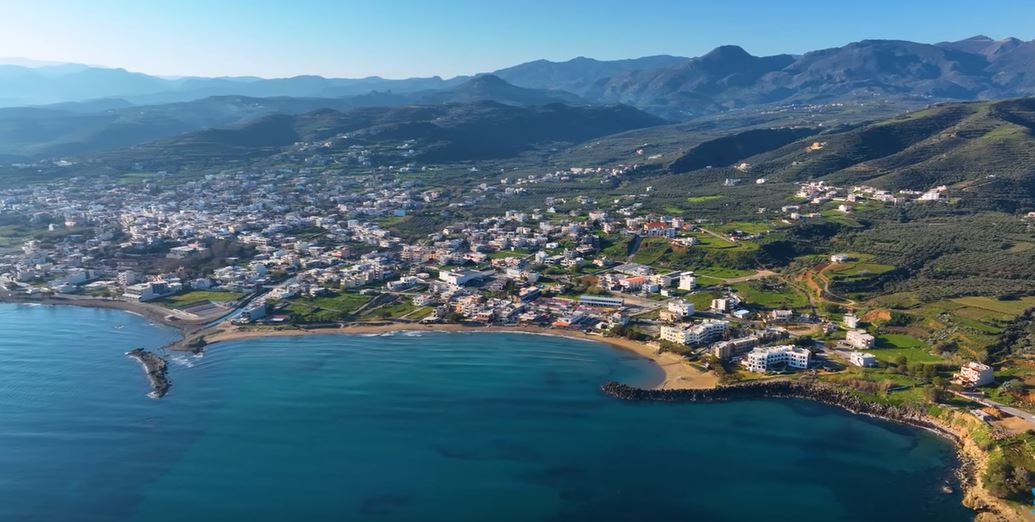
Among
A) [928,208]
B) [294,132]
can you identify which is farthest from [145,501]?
[294,132]

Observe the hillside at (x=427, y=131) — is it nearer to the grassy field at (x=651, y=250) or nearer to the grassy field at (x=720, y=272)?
the grassy field at (x=651, y=250)

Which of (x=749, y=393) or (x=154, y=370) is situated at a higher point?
(x=749, y=393)

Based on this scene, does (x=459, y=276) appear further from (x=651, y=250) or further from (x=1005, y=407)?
(x=1005, y=407)

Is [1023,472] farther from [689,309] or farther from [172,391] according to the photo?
[172,391]

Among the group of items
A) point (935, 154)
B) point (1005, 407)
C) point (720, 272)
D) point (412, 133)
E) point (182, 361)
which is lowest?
point (182, 361)

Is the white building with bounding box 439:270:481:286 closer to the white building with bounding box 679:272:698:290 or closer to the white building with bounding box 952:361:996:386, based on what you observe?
the white building with bounding box 679:272:698:290

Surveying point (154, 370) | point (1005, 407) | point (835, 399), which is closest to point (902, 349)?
point (835, 399)

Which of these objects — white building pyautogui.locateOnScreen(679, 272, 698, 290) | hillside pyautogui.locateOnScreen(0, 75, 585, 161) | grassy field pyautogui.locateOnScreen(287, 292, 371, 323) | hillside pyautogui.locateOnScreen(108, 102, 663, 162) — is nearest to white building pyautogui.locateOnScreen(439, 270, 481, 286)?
grassy field pyautogui.locateOnScreen(287, 292, 371, 323)
